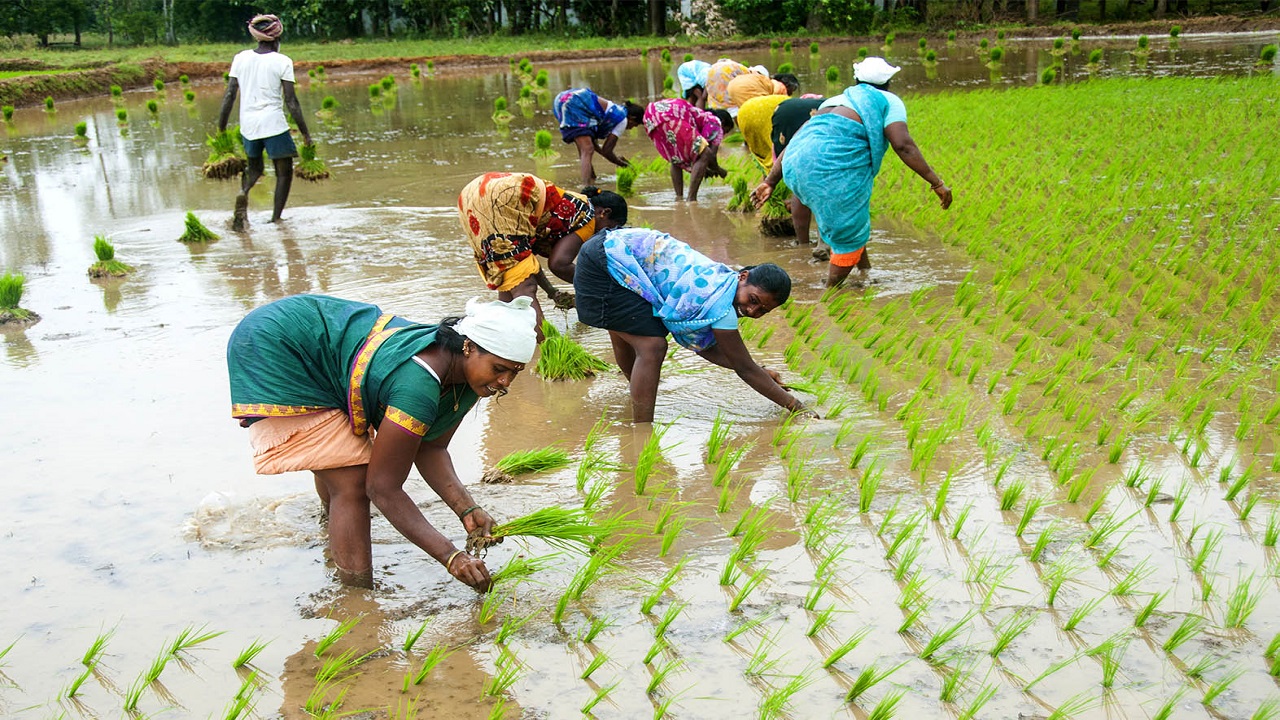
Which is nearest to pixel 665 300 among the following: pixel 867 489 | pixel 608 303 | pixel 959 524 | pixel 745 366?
pixel 608 303

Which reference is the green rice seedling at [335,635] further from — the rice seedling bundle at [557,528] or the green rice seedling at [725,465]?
the green rice seedling at [725,465]

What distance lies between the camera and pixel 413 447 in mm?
2797

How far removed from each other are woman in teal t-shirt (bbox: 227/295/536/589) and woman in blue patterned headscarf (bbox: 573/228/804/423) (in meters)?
1.23

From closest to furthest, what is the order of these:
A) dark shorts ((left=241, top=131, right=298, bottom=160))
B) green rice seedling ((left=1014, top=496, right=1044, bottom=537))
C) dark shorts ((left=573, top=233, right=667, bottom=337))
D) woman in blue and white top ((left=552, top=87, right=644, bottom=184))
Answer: green rice seedling ((left=1014, top=496, right=1044, bottom=537)), dark shorts ((left=573, top=233, right=667, bottom=337)), dark shorts ((left=241, top=131, right=298, bottom=160)), woman in blue and white top ((left=552, top=87, right=644, bottom=184))

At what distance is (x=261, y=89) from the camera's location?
7691mm

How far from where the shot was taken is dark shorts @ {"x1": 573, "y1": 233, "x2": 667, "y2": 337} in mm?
4172

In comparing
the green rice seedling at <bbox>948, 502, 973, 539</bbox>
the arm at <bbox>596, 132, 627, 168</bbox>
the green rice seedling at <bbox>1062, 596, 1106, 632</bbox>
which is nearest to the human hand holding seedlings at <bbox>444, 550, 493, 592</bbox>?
the green rice seedling at <bbox>948, 502, 973, 539</bbox>

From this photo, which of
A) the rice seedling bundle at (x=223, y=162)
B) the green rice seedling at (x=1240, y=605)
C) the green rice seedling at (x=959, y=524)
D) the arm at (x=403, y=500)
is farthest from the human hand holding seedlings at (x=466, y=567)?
the rice seedling bundle at (x=223, y=162)

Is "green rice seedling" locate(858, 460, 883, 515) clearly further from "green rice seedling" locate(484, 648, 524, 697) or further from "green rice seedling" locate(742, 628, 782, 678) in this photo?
"green rice seedling" locate(484, 648, 524, 697)

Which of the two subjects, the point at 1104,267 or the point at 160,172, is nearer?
the point at 1104,267

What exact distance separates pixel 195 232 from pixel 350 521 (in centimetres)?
544

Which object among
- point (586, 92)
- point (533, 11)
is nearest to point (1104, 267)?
point (586, 92)

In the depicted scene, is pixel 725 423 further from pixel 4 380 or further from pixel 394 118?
pixel 394 118

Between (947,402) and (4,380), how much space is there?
14.4ft
